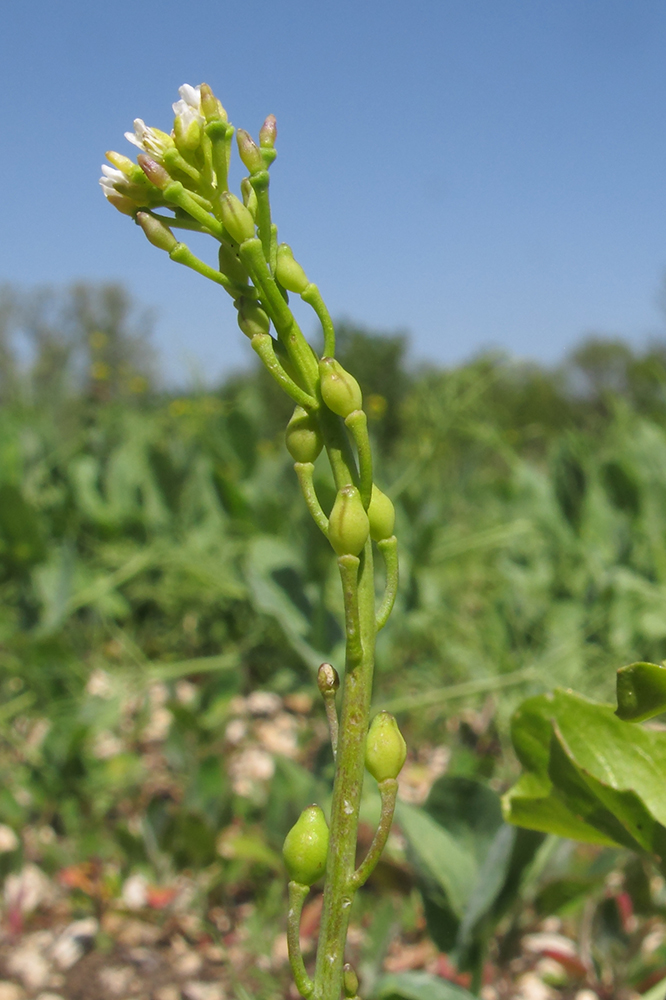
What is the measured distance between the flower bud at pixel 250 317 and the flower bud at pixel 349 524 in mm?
64

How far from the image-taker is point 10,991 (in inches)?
38.6

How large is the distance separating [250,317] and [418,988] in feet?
1.34

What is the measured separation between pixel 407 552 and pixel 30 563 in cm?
58

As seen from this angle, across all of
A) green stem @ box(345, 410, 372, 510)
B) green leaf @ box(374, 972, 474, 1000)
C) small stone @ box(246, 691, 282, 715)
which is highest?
green stem @ box(345, 410, 372, 510)

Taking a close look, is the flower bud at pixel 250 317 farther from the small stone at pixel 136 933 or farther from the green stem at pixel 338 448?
the small stone at pixel 136 933

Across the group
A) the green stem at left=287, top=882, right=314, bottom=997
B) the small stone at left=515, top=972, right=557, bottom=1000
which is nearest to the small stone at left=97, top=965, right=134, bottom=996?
the small stone at left=515, top=972, right=557, bottom=1000

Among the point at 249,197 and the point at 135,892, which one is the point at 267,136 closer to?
the point at 249,197

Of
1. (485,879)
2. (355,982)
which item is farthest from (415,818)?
(355,982)

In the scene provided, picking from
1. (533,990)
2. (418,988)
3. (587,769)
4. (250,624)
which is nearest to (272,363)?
(587,769)

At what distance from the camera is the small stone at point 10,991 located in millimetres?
972

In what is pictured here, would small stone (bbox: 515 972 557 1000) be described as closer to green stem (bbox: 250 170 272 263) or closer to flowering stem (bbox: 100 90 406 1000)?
flowering stem (bbox: 100 90 406 1000)

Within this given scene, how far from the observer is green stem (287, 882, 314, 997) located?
261mm

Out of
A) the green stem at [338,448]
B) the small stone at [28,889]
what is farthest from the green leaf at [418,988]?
the small stone at [28,889]

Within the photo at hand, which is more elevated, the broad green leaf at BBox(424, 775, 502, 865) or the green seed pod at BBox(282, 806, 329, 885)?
the green seed pod at BBox(282, 806, 329, 885)
